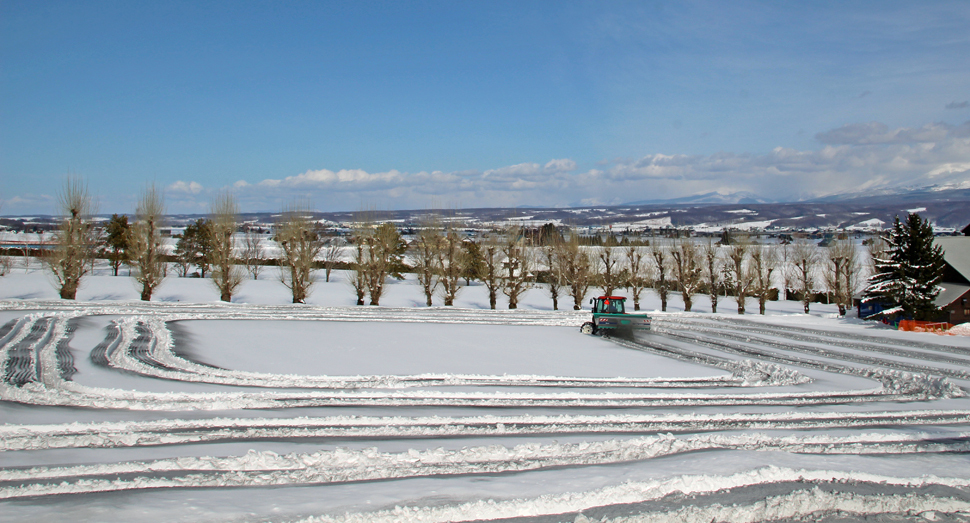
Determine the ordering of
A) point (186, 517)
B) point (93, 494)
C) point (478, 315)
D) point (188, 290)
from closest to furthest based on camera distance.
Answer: point (186, 517), point (93, 494), point (478, 315), point (188, 290)

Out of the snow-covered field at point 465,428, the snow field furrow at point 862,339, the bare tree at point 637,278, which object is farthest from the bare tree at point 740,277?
the snow-covered field at point 465,428

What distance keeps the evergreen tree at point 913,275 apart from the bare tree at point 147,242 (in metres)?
51.8

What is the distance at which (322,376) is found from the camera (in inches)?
614

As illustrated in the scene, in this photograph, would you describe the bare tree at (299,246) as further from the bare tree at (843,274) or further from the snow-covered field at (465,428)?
the bare tree at (843,274)

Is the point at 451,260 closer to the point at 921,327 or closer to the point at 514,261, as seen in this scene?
the point at 514,261

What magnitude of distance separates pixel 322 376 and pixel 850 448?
40.6 ft

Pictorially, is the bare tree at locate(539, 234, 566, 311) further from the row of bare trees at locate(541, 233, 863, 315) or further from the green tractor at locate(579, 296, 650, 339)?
the green tractor at locate(579, 296, 650, 339)

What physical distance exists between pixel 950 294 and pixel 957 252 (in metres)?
5.89

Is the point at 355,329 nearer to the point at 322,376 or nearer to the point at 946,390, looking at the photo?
the point at 322,376

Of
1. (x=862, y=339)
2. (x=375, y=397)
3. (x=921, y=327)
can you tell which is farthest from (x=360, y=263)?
(x=921, y=327)

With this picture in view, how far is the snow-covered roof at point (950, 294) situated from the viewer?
131ft

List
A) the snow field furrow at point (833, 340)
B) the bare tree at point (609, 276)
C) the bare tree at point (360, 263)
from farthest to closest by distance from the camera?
the bare tree at point (609, 276) < the bare tree at point (360, 263) < the snow field furrow at point (833, 340)

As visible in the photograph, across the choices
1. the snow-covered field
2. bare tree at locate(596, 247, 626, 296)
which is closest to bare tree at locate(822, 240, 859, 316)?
bare tree at locate(596, 247, 626, 296)

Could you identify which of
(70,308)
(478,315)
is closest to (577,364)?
(478,315)
